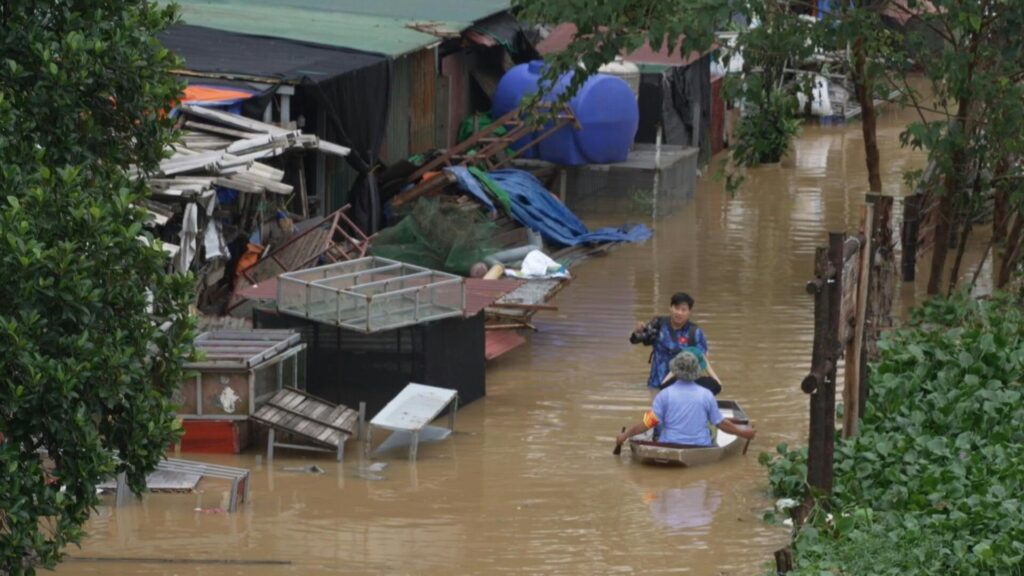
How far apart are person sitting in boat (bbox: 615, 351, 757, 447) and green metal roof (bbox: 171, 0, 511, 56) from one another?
9.23 m

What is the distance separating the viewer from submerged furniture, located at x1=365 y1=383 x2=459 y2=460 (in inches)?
489

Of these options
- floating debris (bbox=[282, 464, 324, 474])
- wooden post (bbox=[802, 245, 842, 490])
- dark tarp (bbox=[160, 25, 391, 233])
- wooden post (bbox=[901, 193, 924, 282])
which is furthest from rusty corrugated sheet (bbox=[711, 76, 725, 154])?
wooden post (bbox=[802, 245, 842, 490])

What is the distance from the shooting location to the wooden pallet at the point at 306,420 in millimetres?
12398

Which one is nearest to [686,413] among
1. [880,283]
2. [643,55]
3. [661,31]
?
[880,283]

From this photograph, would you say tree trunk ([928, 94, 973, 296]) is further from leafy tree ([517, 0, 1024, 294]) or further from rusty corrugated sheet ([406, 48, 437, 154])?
rusty corrugated sheet ([406, 48, 437, 154])

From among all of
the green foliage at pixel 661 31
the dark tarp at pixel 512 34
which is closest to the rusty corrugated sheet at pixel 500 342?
the green foliage at pixel 661 31

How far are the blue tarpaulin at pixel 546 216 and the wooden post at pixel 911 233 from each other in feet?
13.0

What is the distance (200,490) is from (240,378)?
3.56 feet

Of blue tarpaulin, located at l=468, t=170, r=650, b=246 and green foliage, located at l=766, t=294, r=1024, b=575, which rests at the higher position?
blue tarpaulin, located at l=468, t=170, r=650, b=246

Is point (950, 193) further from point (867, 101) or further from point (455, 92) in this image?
point (455, 92)

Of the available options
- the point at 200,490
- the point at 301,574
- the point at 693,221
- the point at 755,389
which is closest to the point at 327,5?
the point at 693,221

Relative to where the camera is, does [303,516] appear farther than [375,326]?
No

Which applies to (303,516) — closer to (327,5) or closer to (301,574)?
(301,574)

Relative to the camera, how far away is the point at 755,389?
15.0 metres
